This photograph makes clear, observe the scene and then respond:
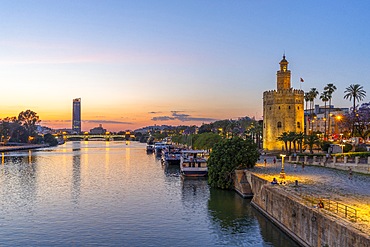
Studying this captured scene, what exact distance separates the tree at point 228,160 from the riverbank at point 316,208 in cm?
678

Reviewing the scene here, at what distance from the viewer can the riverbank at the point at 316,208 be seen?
22.4 metres

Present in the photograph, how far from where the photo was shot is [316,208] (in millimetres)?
26875

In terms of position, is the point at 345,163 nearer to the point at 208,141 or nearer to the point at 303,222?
the point at 303,222

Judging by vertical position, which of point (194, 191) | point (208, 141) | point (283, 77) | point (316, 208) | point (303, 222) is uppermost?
point (283, 77)

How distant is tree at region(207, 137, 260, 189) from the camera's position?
58062 millimetres

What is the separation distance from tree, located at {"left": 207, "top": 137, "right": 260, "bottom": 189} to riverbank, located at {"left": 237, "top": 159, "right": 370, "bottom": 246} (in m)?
6.78

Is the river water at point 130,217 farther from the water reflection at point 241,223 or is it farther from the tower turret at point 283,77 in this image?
the tower turret at point 283,77

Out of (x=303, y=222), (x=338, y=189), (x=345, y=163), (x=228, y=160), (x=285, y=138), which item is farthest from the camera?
(x=285, y=138)

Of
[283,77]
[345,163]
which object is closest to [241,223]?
[345,163]

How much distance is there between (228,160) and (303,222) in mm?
30028

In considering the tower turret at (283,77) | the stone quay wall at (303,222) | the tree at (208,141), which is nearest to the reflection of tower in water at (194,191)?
the stone quay wall at (303,222)

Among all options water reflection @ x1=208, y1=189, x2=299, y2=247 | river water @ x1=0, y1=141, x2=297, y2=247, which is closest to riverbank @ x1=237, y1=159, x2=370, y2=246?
water reflection @ x1=208, y1=189, x2=299, y2=247

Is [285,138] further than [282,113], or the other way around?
[282,113]

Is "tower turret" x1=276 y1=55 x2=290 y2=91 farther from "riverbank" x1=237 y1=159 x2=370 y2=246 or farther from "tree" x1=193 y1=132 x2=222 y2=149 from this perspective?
"riverbank" x1=237 y1=159 x2=370 y2=246
